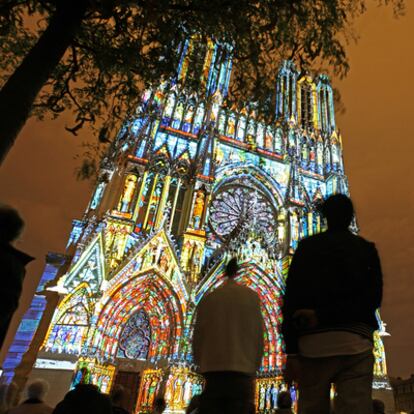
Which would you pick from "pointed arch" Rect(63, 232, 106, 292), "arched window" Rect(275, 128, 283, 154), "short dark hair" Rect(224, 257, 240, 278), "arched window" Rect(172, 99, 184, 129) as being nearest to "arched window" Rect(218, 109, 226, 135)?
"arched window" Rect(172, 99, 184, 129)

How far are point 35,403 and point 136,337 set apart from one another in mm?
11444

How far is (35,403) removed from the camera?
399 centimetres

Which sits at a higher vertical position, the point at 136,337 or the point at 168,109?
the point at 168,109

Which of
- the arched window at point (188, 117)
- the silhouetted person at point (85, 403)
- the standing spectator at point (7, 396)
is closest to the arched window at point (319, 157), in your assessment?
the arched window at point (188, 117)

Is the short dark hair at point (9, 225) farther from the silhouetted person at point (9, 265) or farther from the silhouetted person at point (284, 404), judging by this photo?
the silhouetted person at point (284, 404)

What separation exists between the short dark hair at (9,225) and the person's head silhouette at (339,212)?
2334 mm

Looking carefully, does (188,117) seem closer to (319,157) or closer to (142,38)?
(319,157)

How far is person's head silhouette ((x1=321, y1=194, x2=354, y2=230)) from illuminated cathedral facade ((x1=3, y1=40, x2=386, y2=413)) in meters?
6.84

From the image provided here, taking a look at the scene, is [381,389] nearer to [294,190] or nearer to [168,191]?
[294,190]

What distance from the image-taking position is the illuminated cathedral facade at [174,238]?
13477mm

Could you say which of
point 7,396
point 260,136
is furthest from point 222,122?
point 7,396

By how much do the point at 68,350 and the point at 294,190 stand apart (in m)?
15.1

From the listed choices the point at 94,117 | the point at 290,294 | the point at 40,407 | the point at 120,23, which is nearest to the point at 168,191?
the point at 94,117

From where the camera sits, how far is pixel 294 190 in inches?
858
